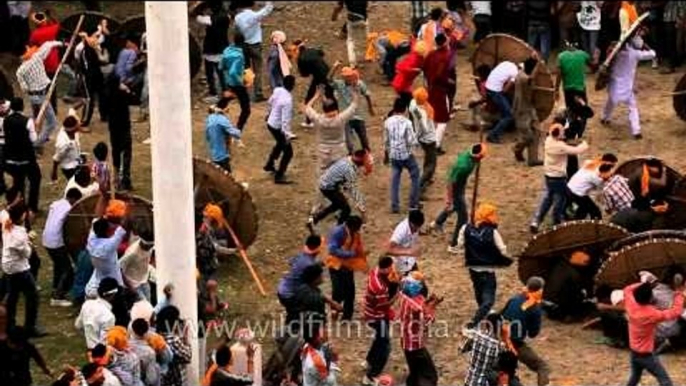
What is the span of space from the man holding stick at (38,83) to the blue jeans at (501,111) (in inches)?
226

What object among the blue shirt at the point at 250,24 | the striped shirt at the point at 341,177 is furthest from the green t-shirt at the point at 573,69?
the blue shirt at the point at 250,24

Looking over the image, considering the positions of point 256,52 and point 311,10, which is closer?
point 256,52

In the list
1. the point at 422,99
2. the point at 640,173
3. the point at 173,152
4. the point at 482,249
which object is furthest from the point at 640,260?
the point at 173,152

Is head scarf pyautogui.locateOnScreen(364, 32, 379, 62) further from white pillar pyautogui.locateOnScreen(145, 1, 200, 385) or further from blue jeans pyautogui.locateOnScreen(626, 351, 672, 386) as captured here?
blue jeans pyautogui.locateOnScreen(626, 351, 672, 386)

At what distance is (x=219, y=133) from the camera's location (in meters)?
19.3

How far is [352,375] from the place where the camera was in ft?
53.6

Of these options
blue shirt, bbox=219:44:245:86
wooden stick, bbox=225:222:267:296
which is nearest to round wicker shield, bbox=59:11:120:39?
blue shirt, bbox=219:44:245:86

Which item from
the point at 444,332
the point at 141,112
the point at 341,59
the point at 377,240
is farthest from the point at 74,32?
the point at 444,332

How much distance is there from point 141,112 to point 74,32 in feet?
4.77

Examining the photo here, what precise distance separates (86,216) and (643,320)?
19.7ft

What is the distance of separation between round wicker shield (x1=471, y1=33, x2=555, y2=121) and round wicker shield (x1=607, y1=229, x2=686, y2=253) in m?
4.76

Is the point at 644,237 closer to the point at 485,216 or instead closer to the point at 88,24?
the point at 485,216

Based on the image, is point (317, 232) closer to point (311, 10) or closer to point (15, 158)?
point (15, 158)

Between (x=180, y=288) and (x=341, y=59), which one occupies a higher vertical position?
(x=341, y=59)
